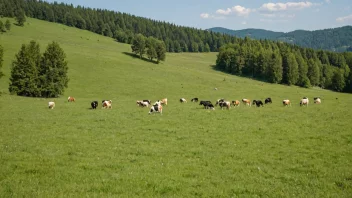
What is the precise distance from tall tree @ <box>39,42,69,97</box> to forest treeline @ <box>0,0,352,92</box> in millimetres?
60353

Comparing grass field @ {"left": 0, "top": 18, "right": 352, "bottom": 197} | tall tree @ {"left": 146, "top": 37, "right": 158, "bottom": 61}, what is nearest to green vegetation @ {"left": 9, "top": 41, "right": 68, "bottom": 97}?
grass field @ {"left": 0, "top": 18, "right": 352, "bottom": 197}

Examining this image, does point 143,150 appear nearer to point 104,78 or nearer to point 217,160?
point 217,160

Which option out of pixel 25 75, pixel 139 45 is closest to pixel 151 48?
pixel 139 45

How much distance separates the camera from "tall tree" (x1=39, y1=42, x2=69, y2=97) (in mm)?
44844

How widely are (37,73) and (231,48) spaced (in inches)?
3409

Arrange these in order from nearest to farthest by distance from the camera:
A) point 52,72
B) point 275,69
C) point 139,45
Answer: point 52,72, point 275,69, point 139,45

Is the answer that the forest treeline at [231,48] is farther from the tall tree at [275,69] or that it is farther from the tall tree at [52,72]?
the tall tree at [52,72]

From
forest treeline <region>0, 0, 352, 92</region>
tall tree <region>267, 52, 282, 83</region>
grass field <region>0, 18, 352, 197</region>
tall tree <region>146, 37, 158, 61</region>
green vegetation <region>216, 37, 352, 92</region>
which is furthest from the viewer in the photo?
forest treeline <region>0, 0, 352, 92</region>

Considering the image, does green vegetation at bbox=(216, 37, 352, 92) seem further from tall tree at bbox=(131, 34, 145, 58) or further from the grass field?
the grass field

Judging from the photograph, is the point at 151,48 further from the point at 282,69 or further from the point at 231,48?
the point at 282,69

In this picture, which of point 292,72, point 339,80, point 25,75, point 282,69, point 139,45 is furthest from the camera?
point 339,80

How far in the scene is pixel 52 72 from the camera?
45.4 m

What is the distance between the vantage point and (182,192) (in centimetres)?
925

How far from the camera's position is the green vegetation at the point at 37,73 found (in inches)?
1687
